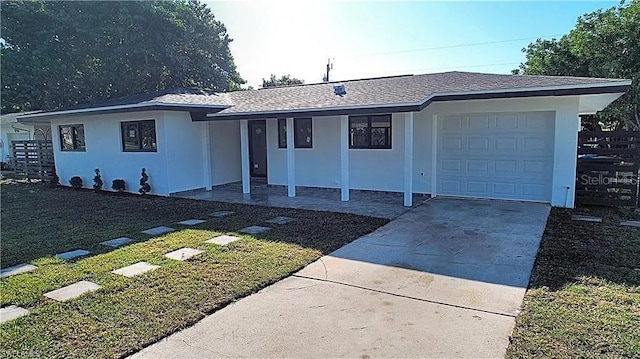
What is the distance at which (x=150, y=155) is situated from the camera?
38.4 ft

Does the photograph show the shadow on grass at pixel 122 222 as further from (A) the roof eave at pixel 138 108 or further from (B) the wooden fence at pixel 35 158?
(B) the wooden fence at pixel 35 158

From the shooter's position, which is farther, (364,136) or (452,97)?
(364,136)

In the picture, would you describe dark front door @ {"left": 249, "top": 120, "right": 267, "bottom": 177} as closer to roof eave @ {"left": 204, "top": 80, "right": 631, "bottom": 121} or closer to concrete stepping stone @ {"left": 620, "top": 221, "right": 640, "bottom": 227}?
roof eave @ {"left": 204, "top": 80, "right": 631, "bottom": 121}

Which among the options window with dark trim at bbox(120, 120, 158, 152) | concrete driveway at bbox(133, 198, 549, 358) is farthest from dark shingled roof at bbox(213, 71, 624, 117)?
concrete driveway at bbox(133, 198, 549, 358)

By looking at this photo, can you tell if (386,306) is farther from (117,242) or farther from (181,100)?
(181,100)

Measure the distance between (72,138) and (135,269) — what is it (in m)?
11.2

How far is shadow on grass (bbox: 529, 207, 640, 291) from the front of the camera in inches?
182

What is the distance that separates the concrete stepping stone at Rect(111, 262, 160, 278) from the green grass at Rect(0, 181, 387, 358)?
0.12 meters

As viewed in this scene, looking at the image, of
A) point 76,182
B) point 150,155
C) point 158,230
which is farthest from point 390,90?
point 76,182

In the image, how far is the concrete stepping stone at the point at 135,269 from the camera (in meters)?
4.96

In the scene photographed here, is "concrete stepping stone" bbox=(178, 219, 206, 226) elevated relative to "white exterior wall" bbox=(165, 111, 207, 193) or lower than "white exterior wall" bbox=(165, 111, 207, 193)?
lower

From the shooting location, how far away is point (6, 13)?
1862 cm

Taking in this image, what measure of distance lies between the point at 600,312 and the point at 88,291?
16.5ft

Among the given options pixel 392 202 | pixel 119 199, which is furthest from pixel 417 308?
pixel 119 199
